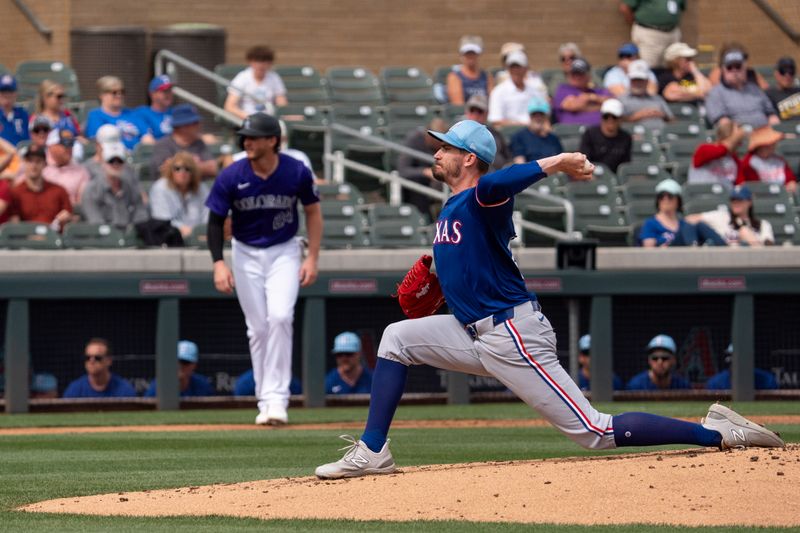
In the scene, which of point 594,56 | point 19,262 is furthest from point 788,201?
point 19,262

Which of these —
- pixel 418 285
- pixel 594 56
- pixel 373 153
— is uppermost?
pixel 594 56

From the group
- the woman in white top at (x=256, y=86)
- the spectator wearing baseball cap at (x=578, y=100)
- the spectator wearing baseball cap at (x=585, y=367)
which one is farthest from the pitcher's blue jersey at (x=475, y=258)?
the spectator wearing baseball cap at (x=578, y=100)

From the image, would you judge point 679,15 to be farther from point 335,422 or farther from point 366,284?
point 335,422

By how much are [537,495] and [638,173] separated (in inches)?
372

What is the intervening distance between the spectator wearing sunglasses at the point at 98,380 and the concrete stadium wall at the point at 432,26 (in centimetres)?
707

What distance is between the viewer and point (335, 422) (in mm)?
10977

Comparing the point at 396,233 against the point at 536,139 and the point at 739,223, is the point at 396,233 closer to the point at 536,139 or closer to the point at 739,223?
the point at 536,139

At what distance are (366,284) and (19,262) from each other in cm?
280

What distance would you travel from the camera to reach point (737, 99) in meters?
17.0

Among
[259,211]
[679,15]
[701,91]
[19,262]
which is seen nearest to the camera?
[259,211]

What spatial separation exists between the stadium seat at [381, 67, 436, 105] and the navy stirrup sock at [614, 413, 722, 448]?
10657 mm

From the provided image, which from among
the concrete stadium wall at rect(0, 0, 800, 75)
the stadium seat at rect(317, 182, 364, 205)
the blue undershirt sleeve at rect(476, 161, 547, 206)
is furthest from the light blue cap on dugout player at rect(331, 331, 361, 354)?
the concrete stadium wall at rect(0, 0, 800, 75)

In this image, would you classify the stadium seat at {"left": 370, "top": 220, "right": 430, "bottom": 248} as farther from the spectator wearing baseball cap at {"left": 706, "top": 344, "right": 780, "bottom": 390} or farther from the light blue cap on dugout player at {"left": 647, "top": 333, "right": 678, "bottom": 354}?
the spectator wearing baseball cap at {"left": 706, "top": 344, "right": 780, "bottom": 390}

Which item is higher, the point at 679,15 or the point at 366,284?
the point at 679,15
